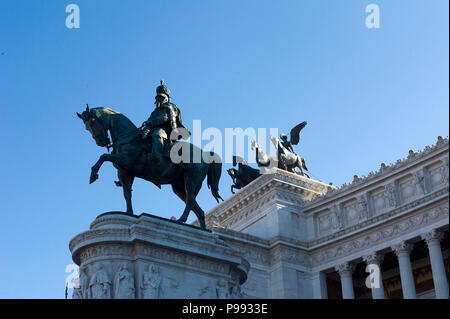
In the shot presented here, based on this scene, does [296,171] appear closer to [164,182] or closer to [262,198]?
[262,198]

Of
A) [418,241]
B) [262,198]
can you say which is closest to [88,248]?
[418,241]

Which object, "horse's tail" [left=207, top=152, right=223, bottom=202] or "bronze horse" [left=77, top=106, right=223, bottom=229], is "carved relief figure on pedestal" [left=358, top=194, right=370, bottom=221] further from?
"bronze horse" [left=77, top=106, right=223, bottom=229]

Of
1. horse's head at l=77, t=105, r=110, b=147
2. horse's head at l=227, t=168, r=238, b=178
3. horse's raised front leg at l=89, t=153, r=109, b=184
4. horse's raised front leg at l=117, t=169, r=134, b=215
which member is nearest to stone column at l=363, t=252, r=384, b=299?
horse's head at l=227, t=168, r=238, b=178

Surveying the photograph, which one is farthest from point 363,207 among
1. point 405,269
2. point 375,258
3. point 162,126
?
point 162,126

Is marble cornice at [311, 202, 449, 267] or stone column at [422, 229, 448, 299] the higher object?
marble cornice at [311, 202, 449, 267]

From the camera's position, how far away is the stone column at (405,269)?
40.7m

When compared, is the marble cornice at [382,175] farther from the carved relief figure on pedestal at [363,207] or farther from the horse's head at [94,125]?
the horse's head at [94,125]

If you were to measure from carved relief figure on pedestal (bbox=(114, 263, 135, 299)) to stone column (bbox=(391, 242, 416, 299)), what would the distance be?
23115mm

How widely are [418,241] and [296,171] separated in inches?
497

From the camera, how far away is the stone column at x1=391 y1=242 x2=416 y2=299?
1602 inches

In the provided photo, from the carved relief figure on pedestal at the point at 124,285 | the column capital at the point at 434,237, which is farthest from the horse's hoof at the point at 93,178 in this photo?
the column capital at the point at 434,237

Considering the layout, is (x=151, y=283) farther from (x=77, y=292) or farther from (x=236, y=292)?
(x=236, y=292)

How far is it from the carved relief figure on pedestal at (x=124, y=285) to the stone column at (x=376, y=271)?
23.8 m
